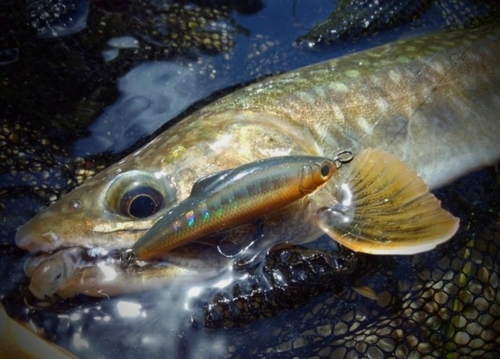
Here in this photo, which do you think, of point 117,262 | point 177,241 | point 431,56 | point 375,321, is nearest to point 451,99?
point 431,56

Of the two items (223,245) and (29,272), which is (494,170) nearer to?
(223,245)

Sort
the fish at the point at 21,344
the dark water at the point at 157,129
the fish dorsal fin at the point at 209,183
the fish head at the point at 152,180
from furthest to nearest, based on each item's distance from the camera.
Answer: the dark water at the point at 157,129 → the fish head at the point at 152,180 → the fish dorsal fin at the point at 209,183 → the fish at the point at 21,344

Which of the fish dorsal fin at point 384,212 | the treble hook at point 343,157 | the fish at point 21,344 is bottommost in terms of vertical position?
the fish at point 21,344

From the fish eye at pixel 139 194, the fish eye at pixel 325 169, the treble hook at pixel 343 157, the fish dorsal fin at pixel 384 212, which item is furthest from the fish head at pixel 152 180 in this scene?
the fish eye at pixel 325 169

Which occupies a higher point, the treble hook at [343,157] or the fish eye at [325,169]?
the fish eye at [325,169]

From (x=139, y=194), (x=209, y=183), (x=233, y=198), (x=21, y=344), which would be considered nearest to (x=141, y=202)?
(x=139, y=194)

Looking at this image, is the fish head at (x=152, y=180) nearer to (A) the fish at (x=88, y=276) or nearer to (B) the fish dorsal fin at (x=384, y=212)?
(A) the fish at (x=88, y=276)

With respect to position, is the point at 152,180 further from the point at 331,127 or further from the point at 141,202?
the point at 331,127
